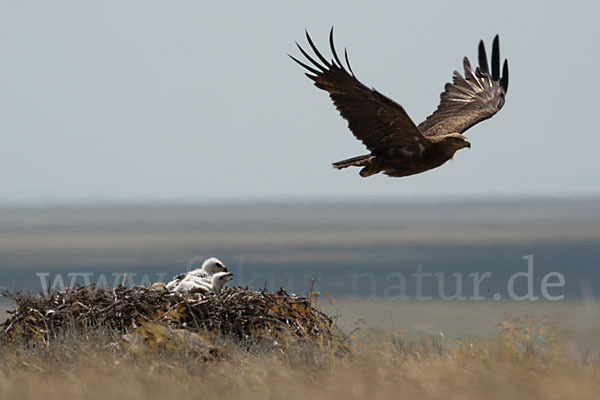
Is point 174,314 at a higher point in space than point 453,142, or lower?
lower

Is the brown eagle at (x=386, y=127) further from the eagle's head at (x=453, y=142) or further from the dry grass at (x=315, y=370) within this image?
the dry grass at (x=315, y=370)

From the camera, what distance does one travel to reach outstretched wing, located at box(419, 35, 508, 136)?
14.7 meters

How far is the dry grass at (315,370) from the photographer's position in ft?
27.1

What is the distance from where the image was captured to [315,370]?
9320 millimetres

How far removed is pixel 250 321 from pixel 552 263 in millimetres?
30034

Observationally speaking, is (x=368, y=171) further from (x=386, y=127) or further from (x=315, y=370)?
(x=315, y=370)

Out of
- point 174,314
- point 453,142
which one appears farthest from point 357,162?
point 174,314

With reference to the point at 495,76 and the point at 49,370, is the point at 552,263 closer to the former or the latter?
the point at 495,76

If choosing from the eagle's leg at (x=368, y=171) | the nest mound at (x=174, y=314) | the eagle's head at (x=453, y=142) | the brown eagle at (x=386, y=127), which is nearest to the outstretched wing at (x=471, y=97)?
the brown eagle at (x=386, y=127)

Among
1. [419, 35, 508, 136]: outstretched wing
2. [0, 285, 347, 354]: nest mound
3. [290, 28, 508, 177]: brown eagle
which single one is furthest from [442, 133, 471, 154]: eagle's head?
[0, 285, 347, 354]: nest mound

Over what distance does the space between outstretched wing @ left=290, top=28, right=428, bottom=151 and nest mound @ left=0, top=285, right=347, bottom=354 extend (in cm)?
227

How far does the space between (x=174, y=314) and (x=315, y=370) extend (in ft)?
6.37

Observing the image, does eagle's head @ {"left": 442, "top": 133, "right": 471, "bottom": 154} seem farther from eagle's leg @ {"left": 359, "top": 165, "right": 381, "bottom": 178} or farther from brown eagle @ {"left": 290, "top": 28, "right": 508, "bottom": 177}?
eagle's leg @ {"left": 359, "top": 165, "right": 381, "bottom": 178}

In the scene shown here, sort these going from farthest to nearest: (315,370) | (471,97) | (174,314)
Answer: (471,97), (174,314), (315,370)
